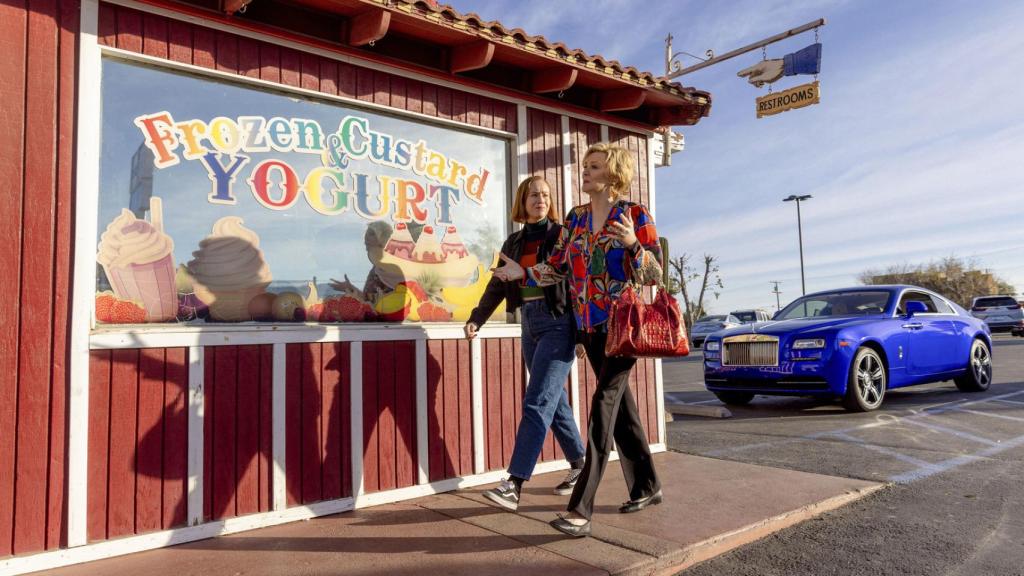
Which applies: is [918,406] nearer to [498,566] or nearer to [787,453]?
[787,453]

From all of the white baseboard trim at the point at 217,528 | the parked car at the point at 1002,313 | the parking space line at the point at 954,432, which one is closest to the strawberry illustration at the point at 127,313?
the white baseboard trim at the point at 217,528

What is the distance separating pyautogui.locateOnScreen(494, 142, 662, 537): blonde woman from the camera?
3.17m

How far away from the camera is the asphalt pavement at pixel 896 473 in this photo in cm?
296

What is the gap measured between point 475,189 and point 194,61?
1.90 metres

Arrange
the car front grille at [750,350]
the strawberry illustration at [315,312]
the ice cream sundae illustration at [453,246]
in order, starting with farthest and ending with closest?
the car front grille at [750,350] < the ice cream sundae illustration at [453,246] < the strawberry illustration at [315,312]

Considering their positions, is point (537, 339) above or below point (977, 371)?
above

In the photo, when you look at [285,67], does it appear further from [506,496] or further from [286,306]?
[506,496]

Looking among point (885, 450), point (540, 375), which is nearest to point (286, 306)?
point (540, 375)

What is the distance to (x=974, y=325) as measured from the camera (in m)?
9.58

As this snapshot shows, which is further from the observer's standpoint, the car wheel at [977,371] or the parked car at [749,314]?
the parked car at [749,314]

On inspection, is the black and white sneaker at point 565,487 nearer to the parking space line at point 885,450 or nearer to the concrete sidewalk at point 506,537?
the concrete sidewalk at point 506,537

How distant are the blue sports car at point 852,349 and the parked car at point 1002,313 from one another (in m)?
22.6

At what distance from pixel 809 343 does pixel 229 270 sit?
613 cm

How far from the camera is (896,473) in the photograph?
4.50 m
